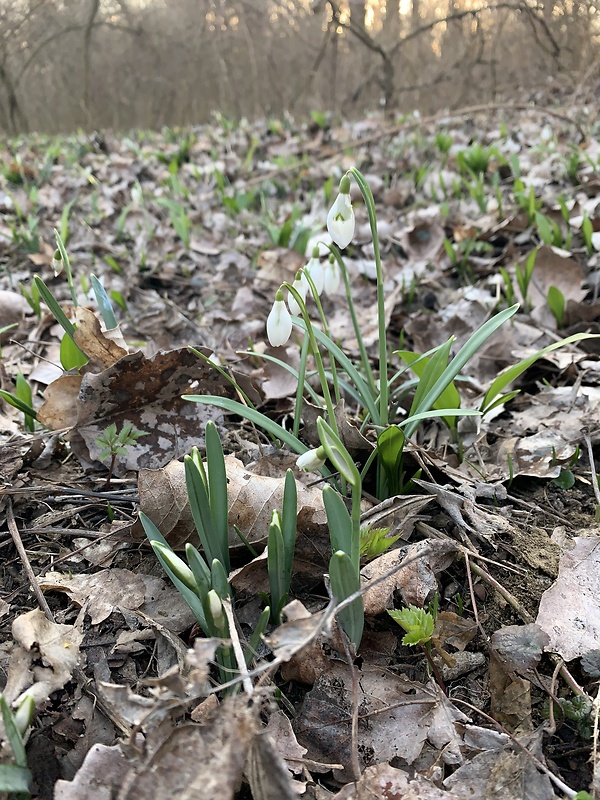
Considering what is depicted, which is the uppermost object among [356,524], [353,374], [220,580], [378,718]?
[353,374]

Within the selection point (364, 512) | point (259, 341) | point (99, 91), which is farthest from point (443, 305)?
point (99, 91)

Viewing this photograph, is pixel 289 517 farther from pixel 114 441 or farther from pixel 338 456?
pixel 114 441

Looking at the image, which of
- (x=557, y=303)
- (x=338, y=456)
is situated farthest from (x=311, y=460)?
(x=557, y=303)

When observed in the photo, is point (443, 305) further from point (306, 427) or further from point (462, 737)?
point (462, 737)

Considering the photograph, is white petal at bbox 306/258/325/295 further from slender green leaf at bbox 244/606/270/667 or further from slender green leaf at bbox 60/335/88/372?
slender green leaf at bbox 244/606/270/667

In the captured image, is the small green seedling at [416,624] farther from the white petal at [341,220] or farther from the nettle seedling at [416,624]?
the white petal at [341,220]

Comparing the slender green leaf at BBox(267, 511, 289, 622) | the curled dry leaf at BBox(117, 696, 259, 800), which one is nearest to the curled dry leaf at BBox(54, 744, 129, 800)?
the curled dry leaf at BBox(117, 696, 259, 800)
